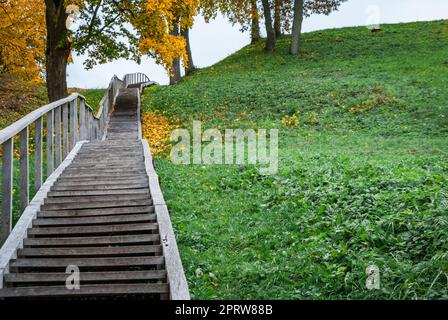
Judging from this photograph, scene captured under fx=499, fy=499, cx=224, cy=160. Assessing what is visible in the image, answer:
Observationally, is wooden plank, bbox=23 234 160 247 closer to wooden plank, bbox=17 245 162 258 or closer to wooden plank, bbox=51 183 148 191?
wooden plank, bbox=17 245 162 258

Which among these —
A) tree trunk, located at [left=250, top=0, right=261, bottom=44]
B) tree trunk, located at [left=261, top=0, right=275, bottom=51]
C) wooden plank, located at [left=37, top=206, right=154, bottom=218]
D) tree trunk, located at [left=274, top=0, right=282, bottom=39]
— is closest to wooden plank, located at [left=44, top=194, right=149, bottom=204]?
wooden plank, located at [left=37, top=206, right=154, bottom=218]

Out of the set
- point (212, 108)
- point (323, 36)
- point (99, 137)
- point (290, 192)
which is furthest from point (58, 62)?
point (323, 36)

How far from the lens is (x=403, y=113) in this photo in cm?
1852

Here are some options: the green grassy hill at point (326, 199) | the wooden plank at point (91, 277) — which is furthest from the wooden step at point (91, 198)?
the wooden plank at point (91, 277)

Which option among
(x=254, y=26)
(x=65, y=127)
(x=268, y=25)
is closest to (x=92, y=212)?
(x=65, y=127)

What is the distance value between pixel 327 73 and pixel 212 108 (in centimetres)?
828

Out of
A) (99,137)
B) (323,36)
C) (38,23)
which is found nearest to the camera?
(99,137)

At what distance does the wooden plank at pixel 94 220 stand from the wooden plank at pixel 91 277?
→ 1.37 metres

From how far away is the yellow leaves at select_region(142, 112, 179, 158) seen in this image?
1604cm

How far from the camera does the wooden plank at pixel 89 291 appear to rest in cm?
473

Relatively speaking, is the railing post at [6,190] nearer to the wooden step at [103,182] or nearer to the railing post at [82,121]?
the wooden step at [103,182]
